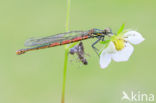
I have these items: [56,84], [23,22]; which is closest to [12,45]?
[23,22]

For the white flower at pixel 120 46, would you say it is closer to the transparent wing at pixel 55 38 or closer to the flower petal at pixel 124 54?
the flower petal at pixel 124 54

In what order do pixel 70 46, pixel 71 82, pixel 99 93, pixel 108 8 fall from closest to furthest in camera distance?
pixel 70 46
pixel 99 93
pixel 71 82
pixel 108 8

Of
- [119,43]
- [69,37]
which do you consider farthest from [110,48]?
[69,37]

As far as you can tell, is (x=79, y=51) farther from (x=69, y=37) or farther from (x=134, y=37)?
(x=134, y=37)

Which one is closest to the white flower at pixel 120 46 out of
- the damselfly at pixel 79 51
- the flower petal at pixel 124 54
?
the flower petal at pixel 124 54

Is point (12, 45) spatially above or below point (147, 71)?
above

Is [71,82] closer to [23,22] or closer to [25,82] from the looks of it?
[25,82]
